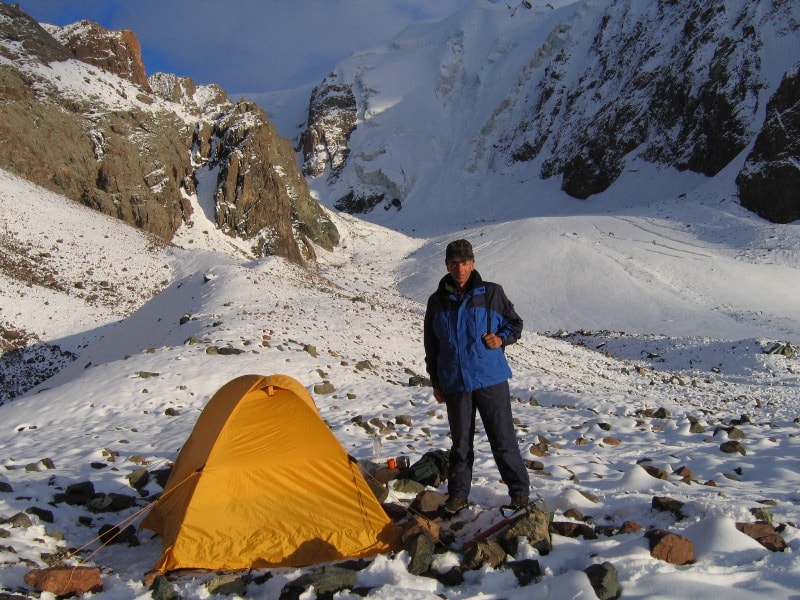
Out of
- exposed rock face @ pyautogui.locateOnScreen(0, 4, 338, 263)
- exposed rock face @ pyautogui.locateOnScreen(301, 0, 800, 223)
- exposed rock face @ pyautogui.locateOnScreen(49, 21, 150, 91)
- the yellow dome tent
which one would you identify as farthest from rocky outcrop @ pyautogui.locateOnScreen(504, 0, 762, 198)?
the yellow dome tent

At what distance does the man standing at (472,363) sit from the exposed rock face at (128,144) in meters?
35.4

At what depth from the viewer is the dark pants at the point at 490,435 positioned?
5.37 metres

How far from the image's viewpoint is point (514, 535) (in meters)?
4.57

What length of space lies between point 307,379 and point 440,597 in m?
8.52

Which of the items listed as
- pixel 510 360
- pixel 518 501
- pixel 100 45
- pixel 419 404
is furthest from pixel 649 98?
pixel 518 501

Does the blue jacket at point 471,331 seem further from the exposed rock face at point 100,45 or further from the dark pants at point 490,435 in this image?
the exposed rock face at point 100,45

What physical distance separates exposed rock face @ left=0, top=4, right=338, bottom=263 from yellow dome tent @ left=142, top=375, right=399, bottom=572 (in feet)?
112

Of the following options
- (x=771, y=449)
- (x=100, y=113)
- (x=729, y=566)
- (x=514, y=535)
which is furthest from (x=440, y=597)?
(x=100, y=113)

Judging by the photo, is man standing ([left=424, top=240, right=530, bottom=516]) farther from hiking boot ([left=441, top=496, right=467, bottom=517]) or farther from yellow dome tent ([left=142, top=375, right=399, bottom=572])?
yellow dome tent ([left=142, top=375, right=399, bottom=572])

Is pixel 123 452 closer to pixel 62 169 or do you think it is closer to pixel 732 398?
pixel 732 398

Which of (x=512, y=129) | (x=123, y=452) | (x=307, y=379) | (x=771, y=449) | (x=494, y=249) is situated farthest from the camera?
(x=512, y=129)

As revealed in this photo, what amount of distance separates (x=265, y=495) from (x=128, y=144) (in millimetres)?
39916

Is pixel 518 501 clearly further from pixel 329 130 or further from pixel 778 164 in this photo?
pixel 329 130

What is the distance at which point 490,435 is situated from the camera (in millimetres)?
5461
